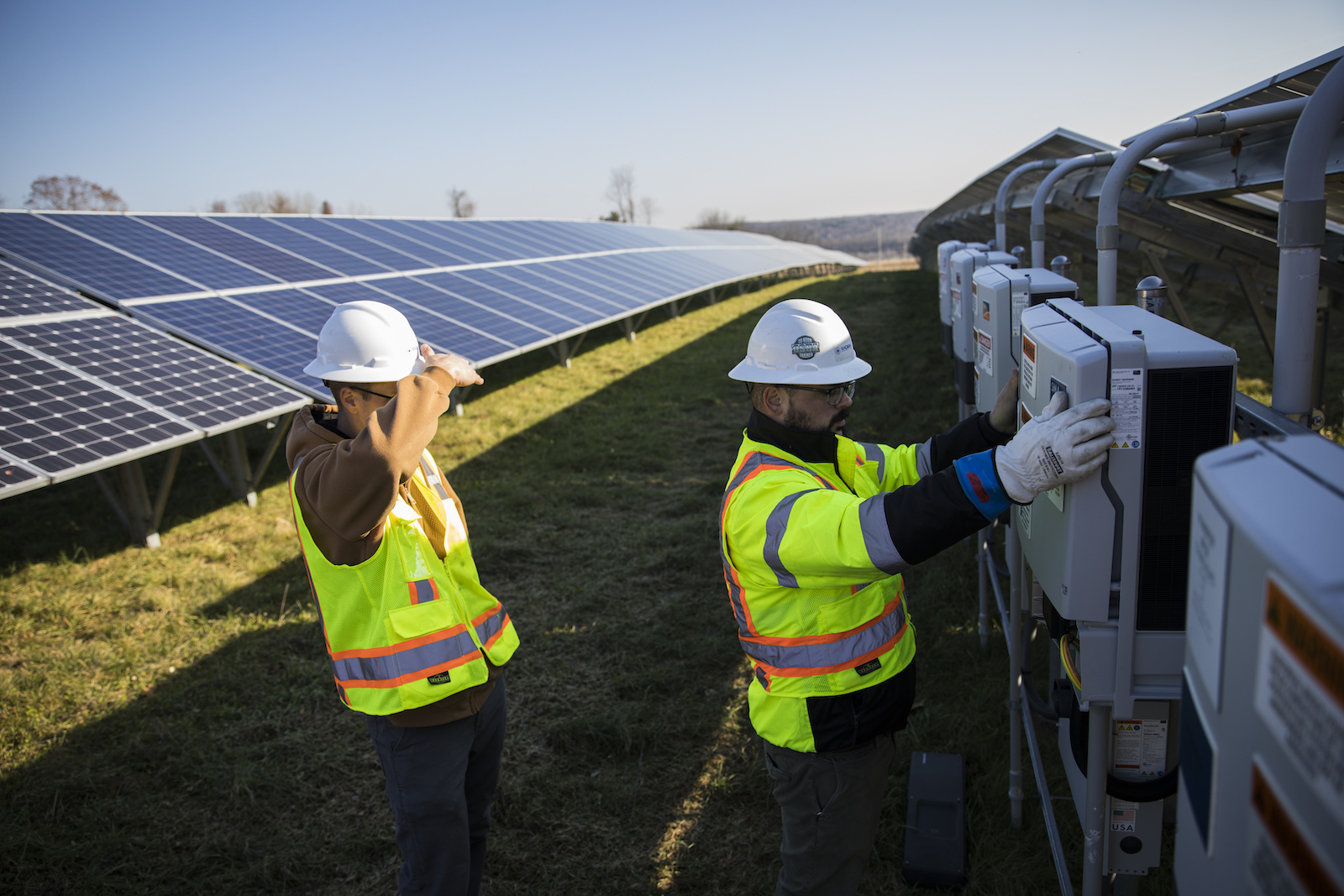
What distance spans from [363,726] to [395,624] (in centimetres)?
217

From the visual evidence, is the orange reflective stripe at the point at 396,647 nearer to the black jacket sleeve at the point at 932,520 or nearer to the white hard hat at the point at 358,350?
the white hard hat at the point at 358,350

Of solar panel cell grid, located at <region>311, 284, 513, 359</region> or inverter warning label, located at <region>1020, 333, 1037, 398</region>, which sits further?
solar panel cell grid, located at <region>311, 284, 513, 359</region>

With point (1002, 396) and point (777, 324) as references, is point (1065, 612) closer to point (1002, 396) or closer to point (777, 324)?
point (1002, 396)

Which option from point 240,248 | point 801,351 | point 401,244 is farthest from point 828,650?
point 401,244

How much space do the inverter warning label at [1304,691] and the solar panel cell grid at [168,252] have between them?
929cm

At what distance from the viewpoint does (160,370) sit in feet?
20.2

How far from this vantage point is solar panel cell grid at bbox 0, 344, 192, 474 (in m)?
4.66

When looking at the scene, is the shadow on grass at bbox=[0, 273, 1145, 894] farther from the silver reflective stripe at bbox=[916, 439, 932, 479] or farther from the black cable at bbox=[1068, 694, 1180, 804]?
the silver reflective stripe at bbox=[916, 439, 932, 479]

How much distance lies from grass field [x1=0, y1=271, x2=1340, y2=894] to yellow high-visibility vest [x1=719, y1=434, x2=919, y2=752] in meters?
1.25

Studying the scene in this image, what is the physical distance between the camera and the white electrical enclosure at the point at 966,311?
4.01 meters

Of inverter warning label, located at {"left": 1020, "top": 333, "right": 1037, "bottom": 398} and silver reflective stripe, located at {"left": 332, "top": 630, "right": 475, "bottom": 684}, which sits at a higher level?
inverter warning label, located at {"left": 1020, "top": 333, "right": 1037, "bottom": 398}

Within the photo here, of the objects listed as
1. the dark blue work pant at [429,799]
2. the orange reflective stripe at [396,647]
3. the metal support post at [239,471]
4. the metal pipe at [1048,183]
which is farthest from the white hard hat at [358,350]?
the metal support post at [239,471]

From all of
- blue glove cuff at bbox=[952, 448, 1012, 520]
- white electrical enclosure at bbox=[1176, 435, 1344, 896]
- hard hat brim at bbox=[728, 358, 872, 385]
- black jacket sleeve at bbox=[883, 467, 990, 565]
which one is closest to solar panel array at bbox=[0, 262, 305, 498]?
hard hat brim at bbox=[728, 358, 872, 385]

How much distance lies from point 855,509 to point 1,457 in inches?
196
